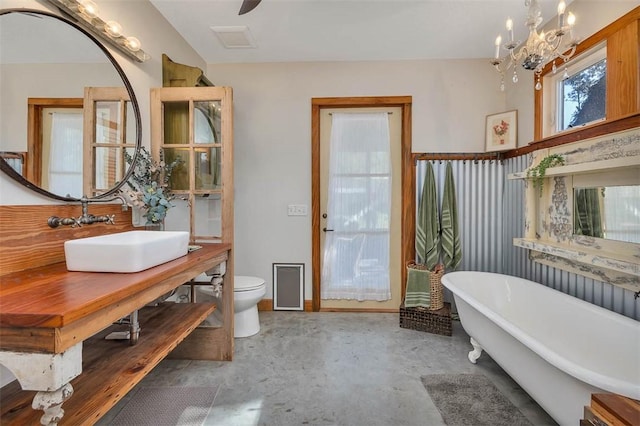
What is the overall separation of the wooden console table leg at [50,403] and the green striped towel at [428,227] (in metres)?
2.62

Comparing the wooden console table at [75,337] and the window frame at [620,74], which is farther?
the window frame at [620,74]

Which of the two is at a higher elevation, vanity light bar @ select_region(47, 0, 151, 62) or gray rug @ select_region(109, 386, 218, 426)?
vanity light bar @ select_region(47, 0, 151, 62)

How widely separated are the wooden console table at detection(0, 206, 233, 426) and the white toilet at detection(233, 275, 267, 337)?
533 mm

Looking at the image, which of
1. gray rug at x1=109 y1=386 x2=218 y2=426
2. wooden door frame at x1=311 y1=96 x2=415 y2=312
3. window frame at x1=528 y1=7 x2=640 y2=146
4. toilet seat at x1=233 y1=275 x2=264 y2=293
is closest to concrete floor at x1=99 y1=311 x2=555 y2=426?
gray rug at x1=109 y1=386 x2=218 y2=426

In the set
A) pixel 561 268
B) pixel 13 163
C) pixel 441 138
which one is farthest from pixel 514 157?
pixel 13 163

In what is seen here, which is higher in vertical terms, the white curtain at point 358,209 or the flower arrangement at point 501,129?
the flower arrangement at point 501,129

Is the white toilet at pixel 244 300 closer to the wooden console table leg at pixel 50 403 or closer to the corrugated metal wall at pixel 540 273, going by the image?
the wooden console table leg at pixel 50 403

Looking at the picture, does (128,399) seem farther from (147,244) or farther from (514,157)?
(514,157)

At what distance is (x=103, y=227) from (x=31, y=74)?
0.79 meters

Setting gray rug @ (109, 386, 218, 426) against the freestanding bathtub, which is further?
gray rug @ (109, 386, 218, 426)

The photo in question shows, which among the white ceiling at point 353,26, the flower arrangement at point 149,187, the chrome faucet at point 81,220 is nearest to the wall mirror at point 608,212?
the white ceiling at point 353,26

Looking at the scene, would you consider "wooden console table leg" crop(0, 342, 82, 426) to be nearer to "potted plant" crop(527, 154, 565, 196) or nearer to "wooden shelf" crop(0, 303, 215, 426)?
"wooden shelf" crop(0, 303, 215, 426)

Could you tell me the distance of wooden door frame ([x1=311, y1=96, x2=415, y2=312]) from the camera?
9.51 ft

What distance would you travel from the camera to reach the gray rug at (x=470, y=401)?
1483 millimetres
